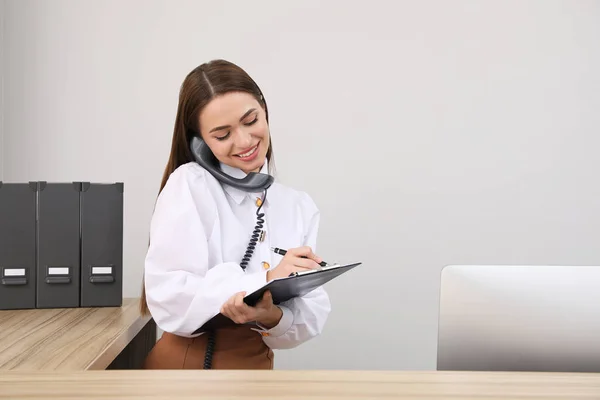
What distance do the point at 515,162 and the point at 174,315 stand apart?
1.74 metres

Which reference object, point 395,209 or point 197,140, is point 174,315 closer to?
point 197,140

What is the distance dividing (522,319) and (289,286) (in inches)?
22.1

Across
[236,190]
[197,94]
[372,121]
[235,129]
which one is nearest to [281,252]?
[236,190]

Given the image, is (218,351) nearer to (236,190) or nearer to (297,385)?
(236,190)

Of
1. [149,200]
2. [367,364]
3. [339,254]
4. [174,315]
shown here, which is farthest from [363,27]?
[174,315]

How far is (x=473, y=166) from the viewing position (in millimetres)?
2695

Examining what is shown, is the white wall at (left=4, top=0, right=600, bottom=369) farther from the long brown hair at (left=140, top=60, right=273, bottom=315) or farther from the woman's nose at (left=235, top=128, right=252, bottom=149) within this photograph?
the woman's nose at (left=235, top=128, right=252, bottom=149)

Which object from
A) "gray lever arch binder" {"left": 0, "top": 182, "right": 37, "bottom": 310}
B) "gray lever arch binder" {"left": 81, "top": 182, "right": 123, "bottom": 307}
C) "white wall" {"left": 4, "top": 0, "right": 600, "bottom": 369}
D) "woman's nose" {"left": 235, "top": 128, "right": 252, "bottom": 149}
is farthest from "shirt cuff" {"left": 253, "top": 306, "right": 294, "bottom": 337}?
"white wall" {"left": 4, "top": 0, "right": 600, "bottom": 369}

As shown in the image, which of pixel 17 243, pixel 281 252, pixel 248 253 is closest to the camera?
pixel 281 252

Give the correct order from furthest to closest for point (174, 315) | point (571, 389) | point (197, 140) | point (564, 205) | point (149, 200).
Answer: point (564, 205)
point (149, 200)
point (197, 140)
point (174, 315)
point (571, 389)

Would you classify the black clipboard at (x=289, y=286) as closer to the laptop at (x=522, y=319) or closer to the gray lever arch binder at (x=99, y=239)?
the laptop at (x=522, y=319)

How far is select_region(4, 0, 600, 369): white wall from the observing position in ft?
8.30

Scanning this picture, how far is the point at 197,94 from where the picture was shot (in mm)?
1731

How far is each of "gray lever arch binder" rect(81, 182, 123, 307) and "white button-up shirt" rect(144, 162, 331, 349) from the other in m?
0.34
